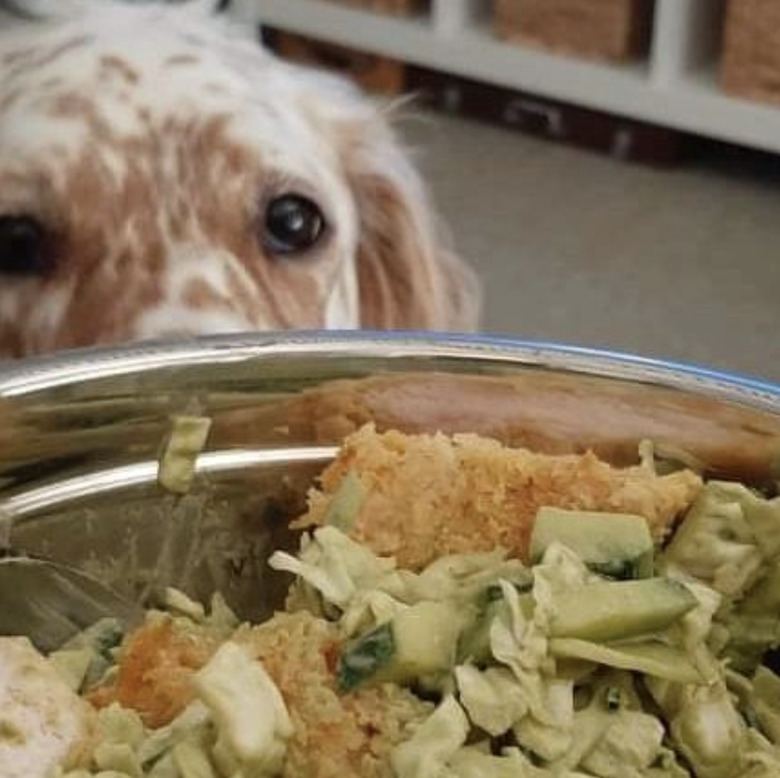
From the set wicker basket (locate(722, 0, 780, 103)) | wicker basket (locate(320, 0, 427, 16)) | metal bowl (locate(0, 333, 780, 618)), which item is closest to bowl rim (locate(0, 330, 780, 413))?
metal bowl (locate(0, 333, 780, 618))

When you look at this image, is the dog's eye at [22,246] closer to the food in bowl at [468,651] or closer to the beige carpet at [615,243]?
the food in bowl at [468,651]

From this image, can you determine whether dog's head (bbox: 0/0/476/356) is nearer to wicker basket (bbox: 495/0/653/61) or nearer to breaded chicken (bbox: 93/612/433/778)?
breaded chicken (bbox: 93/612/433/778)

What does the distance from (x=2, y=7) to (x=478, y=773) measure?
901 mm

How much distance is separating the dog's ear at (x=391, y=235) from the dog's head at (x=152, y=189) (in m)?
0.05

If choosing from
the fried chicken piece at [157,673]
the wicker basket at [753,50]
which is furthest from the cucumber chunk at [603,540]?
the wicker basket at [753,50]

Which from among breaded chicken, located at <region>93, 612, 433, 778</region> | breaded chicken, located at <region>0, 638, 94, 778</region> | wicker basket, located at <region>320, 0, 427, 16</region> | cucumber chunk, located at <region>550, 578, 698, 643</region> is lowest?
wicker basket, located at <region>320, 0, 427, 16</region>

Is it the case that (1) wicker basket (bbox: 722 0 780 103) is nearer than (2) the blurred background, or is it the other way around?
(2) the blurred background

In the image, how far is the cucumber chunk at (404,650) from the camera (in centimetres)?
53

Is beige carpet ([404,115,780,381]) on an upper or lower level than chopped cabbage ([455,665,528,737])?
lower

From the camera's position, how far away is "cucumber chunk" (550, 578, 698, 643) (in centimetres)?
54

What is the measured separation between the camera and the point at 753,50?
7.64 ft

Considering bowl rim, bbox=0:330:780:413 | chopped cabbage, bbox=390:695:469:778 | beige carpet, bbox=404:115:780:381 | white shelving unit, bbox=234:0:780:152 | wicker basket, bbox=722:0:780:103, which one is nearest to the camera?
chopped cabbage, bbox=390:695:469:778

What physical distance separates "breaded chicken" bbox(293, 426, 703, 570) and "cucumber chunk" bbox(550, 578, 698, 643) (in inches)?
1.8

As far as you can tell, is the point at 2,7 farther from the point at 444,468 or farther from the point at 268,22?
the point at 268,22
